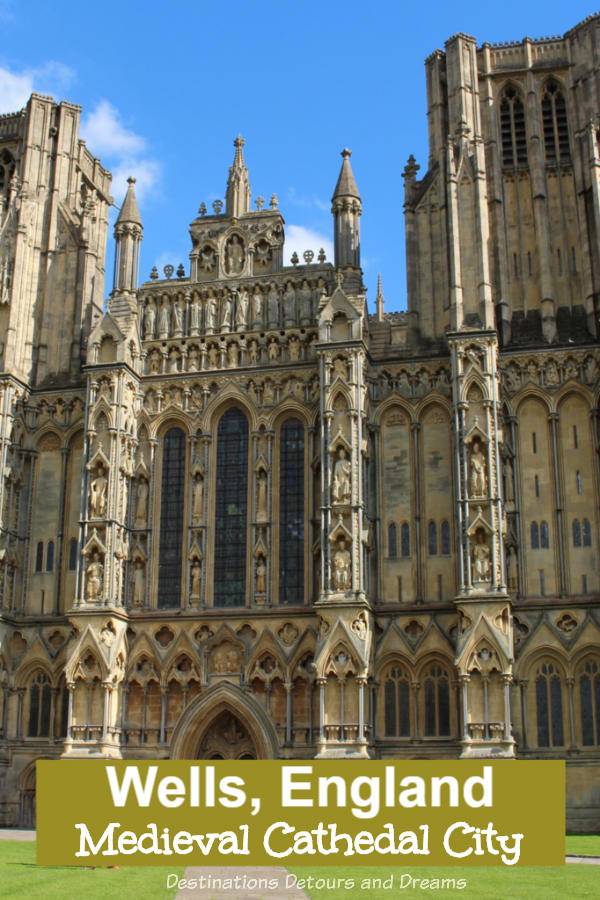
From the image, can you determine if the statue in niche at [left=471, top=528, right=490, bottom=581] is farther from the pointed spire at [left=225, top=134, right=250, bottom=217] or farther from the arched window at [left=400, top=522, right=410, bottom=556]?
the pointed spire at [left=225, top=134, right=250, bottom=217]

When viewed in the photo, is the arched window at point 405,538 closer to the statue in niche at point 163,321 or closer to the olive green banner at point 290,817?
the statue in niche at point 163,321

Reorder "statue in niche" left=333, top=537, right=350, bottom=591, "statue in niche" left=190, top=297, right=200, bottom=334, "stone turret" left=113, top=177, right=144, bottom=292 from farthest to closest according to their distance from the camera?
"stone turret" left=113, top=177, right=144, bottom=292, "statue in niche" left=190, top=297, right=200, bottom=334, "statue in niche" left=333, top=537, right=350, bottom=591

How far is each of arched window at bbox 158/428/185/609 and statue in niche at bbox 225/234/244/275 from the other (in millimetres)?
5781

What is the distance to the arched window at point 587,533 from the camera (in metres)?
32.0

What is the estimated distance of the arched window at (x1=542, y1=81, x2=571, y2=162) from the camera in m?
36.4

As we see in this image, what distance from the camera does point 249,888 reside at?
55.2 feet

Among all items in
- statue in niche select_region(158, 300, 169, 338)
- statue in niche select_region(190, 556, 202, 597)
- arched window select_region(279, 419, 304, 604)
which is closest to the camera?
arched window select_region(279, 419, 304, 604)

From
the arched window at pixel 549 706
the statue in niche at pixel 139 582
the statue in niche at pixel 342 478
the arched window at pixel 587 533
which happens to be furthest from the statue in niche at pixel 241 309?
the arched window at pixel 549 706

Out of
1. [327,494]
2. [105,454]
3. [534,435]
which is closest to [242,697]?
[327,494]

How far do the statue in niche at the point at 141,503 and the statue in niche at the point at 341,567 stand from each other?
6.91 m

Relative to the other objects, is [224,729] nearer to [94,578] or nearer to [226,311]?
[94,578]

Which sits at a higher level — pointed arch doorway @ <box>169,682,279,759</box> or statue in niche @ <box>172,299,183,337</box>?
statue in niche @ <box>172,299,183,337</box>

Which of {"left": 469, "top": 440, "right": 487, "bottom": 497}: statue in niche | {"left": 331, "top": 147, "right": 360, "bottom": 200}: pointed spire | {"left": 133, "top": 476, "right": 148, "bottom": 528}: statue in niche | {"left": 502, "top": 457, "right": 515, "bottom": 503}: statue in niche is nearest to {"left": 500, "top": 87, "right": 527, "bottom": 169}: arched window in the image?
{"left": 331, "top": 147, "right": 360, "bottom": 200}: pointed spire

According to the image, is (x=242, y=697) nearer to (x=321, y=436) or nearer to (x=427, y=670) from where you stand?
(x=427, y=670)
